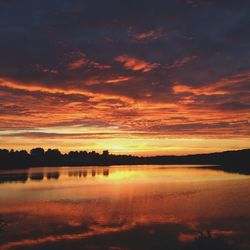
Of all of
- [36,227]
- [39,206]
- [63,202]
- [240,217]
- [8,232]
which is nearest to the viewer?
[8,232]

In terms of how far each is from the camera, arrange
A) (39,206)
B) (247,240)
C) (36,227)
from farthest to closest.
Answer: (39,206)
(36,227)
(247,240)

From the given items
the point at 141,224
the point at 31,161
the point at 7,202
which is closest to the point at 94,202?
the point at 7,202

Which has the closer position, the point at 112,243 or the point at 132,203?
the point at 112,243

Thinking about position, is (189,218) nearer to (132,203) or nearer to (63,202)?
(132,203)

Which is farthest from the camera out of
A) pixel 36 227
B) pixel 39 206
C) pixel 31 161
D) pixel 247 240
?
pixel 31 161

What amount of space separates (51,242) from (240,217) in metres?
14.9

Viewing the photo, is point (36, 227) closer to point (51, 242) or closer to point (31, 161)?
point (51, 242)

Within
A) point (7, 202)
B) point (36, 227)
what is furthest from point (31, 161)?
point (36, 227)

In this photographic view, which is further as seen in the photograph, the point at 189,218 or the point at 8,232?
the point at 189,218

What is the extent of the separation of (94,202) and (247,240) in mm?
21030

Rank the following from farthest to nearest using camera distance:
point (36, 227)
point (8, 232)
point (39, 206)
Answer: point (39, 206) < point (36, 227) < point (8, 232)

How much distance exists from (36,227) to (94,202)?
14.0 metres

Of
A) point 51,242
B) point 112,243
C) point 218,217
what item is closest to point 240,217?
point 218,217

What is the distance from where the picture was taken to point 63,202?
39250mm
